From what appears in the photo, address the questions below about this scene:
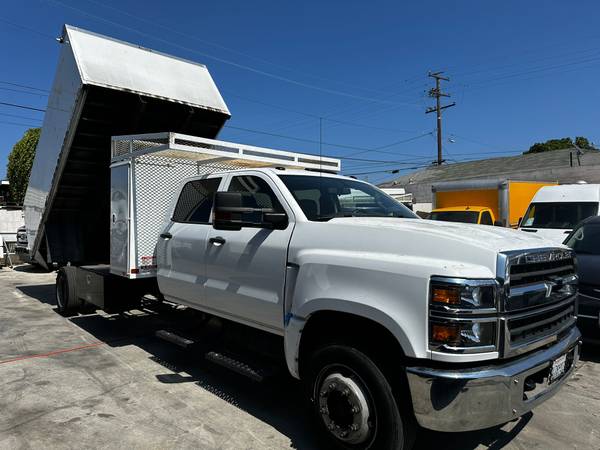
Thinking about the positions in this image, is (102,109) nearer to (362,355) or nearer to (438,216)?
(362,355)

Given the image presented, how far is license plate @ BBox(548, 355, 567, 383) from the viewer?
3.11 metres

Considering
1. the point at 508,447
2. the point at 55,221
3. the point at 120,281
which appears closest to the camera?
A: the point at 508,447

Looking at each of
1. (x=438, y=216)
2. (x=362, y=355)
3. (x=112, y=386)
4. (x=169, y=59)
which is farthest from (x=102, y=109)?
(x=438, y=216)

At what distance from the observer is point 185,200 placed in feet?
17.9

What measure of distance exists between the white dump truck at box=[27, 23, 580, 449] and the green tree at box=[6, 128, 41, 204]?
97.4 ft

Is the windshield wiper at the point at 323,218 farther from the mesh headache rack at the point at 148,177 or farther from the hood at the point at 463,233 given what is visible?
the mesh headache rack at the point at 148,177

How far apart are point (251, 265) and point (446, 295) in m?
1.82

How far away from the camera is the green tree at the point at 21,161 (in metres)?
30.3

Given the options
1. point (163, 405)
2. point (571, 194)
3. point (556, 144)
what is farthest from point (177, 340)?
point (556, 144)

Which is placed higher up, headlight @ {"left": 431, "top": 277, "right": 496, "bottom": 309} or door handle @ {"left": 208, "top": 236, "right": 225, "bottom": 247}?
door handle @ {"left": 208, "top": 236, "right": 225, "bottom": 247}

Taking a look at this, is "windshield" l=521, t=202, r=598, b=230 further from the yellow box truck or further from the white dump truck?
the white dump truck

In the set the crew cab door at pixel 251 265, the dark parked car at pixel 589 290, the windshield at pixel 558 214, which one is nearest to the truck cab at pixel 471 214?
the windshield at pixel 558 214

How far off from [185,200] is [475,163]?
32.3 metres

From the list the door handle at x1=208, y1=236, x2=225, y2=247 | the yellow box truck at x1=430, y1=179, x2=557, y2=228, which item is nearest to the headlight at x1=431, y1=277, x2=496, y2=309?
the door handle at x1=208, y1=236, x2=225, y2=247
